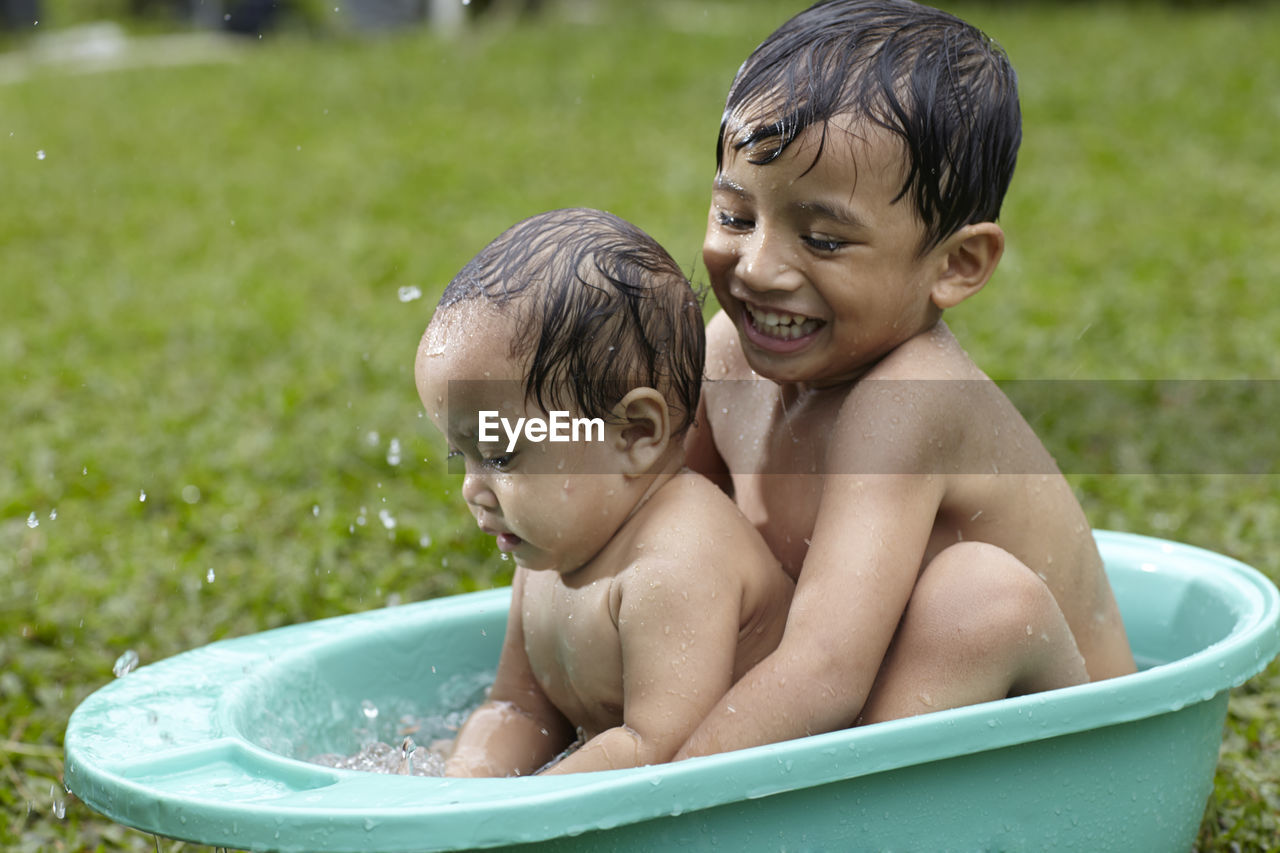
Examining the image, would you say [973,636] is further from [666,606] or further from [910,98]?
[910,98]

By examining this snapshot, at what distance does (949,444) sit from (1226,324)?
11.1ft

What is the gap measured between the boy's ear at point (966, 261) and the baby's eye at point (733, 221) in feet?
0.83

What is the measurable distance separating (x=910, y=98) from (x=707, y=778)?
0.87 meters

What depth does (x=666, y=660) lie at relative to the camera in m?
1.79

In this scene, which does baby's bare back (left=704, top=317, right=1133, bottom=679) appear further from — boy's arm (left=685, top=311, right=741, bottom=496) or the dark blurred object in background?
the dark blurred object in background

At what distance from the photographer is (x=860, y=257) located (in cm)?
183

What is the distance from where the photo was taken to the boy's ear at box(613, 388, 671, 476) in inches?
72.4

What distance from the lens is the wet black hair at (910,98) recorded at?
5.91 feet

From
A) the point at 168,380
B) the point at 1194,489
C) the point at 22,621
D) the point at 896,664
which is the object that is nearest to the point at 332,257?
the point at 168,380

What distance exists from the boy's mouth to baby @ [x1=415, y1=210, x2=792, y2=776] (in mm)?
97

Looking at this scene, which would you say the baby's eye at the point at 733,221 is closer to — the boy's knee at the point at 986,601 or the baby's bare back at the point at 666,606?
the baby's bare back at the point at 666,606

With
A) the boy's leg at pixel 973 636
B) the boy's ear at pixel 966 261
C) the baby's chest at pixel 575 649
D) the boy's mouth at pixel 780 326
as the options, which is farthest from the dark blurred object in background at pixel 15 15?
the boy's leg at pixel 973 636

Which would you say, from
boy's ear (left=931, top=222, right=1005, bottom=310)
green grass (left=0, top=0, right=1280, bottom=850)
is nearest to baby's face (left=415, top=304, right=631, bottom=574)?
boy's ear (left=931, top=222, right=1005, bottom=310)

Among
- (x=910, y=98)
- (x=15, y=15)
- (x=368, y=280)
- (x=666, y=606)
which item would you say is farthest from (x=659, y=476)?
(x=15, y=15)
